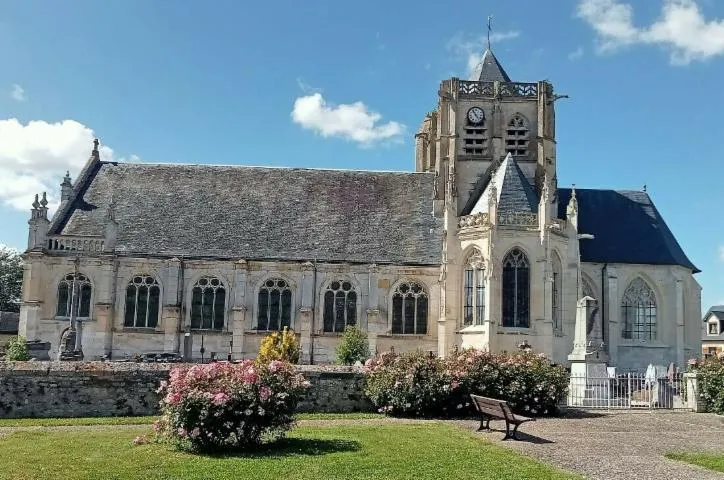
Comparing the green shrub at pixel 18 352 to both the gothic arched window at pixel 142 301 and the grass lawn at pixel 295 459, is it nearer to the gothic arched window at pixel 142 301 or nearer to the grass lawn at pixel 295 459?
the gothic arched window at pixel 142 301

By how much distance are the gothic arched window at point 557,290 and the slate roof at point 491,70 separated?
39.2ft

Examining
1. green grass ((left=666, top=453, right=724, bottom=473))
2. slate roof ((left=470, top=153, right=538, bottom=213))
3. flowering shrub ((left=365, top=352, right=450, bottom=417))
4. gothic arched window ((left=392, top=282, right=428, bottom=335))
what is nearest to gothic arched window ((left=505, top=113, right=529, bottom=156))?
slate roof ((left=470, top=153, right=538, bottom=213))

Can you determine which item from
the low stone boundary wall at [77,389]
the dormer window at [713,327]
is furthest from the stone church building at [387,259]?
the dormer window at [713,327]

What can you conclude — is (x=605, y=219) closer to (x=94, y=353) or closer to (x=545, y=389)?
(x=545, y=389)

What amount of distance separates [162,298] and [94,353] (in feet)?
13.4

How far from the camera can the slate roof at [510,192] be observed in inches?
1320

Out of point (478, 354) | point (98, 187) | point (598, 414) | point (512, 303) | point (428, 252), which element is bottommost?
point (598, 414)

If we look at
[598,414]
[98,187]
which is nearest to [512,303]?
[598,414]

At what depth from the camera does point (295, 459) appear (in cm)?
1309

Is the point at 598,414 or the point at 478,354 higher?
the point at 478,354

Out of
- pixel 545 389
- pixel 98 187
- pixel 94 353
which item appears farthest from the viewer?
pixel 98 187

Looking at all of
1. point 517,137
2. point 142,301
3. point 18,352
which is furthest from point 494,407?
point 517,137

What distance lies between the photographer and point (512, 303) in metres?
32.6

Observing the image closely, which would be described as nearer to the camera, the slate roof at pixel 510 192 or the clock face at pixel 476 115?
the slate roof at pixel 510 192
